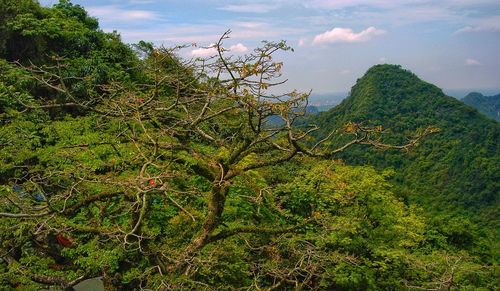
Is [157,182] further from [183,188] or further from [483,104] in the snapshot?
[483,104]

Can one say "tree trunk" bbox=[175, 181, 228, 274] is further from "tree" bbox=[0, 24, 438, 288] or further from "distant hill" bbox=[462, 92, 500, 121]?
"distant hill" bbox=[462, 92, 500, 121]

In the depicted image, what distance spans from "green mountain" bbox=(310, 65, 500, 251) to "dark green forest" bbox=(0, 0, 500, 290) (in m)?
6.80

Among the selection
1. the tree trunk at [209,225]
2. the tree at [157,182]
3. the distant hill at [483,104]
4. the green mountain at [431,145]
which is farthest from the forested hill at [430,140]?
the distant hill at [483,104]

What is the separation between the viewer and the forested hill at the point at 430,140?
38.8 metres

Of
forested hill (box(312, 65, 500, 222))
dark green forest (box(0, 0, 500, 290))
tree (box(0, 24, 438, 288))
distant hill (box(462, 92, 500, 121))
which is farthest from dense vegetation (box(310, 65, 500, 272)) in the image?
distant hill (box(462, 92, 500, 121))

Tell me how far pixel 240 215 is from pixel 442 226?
401 inches

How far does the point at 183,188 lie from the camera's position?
8352 mm

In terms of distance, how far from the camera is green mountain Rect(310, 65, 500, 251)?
3612 centimetres

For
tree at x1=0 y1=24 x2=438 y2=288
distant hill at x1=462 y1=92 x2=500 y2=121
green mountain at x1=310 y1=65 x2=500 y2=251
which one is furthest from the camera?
distant hill at x1=462 y1=92 x2=500 y2=121

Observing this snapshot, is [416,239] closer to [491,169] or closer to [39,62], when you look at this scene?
[39,62]

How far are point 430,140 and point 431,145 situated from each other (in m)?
0.96

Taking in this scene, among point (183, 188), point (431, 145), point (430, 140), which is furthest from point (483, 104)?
point (183, 188)

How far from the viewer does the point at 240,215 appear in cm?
887

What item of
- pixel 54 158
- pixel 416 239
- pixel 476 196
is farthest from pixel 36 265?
pixel 476 196
